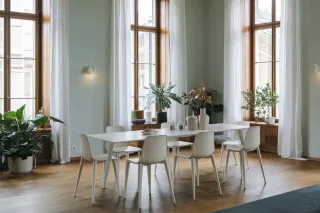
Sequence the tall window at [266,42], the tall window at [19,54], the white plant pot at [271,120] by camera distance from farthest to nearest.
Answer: the tall window at [266,42], the white plant pot at [271,120], the tall window at [19,54]

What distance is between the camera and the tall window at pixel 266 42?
8461mm

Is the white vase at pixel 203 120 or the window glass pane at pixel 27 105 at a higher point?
the window glass pane at pixel 27 105

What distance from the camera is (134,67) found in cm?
866

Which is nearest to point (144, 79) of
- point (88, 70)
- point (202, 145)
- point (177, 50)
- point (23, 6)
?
point (177, 50)

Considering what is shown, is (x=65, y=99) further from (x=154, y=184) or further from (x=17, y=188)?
(x=154, y=184)

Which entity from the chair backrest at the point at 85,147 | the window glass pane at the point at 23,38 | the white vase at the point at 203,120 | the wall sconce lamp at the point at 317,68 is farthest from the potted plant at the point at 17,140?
the wall sconce lamp at the point at 317,68

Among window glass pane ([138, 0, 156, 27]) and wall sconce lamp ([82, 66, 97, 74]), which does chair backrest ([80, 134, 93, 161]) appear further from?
window glass pane ([138, 0, 156, 27])

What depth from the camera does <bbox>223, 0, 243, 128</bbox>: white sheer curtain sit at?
28.7 ft

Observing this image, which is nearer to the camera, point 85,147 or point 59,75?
point 85,147

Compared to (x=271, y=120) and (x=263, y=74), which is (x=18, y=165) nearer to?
(x=271, y=120)

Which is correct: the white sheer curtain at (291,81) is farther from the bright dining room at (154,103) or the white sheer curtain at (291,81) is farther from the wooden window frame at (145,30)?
the wooden window frame at (145,30)

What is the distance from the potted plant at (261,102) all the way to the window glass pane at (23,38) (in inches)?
188

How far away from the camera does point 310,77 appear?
295 inches

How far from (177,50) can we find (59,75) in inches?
115
